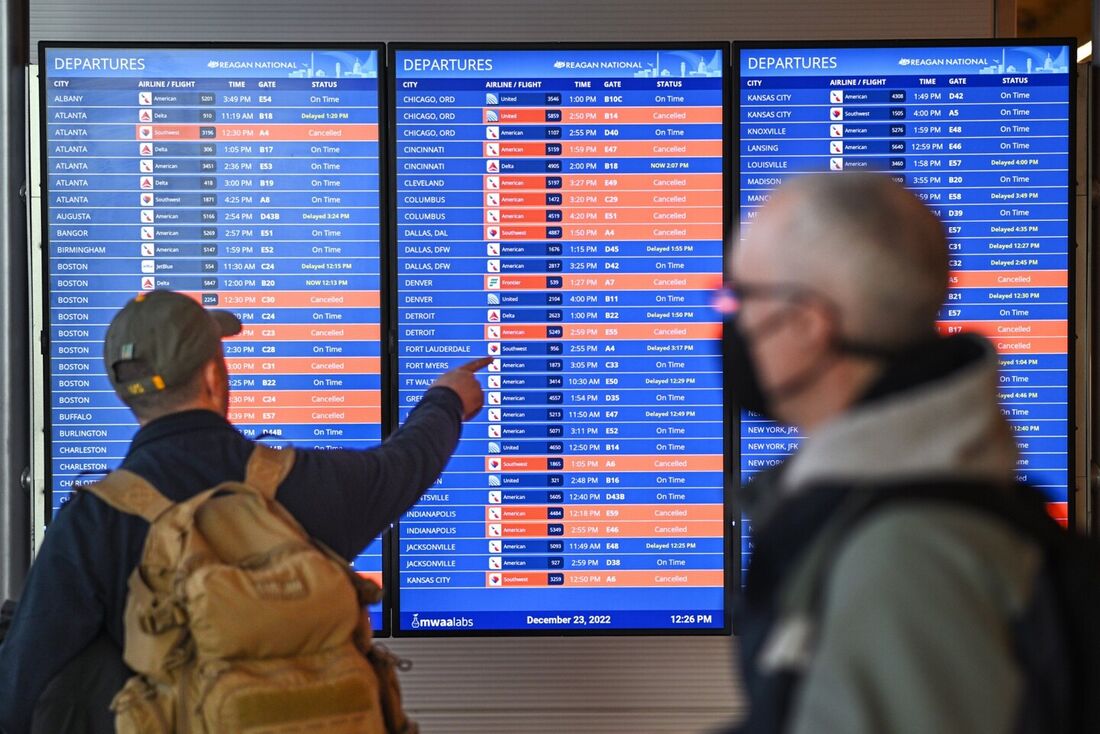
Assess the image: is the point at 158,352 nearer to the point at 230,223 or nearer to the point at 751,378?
the point at 230,223

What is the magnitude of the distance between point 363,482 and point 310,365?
0.88 metres

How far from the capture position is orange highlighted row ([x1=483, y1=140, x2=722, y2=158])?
3.48 metres

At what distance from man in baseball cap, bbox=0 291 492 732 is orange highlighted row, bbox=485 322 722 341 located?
34.6 inches

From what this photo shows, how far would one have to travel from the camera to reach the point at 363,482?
8.85ft

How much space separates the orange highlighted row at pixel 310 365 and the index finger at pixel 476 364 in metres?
0.28

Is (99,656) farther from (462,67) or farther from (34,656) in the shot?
(462,67)

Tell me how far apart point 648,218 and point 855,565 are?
2341 mm

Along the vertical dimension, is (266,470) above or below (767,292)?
below

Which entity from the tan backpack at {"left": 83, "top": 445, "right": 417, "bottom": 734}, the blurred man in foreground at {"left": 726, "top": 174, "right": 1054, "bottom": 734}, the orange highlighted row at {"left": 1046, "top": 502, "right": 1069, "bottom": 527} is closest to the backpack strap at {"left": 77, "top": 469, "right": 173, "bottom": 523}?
the tan backpack at {"left": 83, "top": 445, "right": 417, "bottom": 734}

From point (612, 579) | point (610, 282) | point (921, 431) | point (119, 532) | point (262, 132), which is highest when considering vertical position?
point (262, 132)

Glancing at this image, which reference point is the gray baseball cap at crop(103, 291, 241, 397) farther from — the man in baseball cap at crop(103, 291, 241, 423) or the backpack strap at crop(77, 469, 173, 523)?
the backpack strap at crop(77, 469, 173, 523)

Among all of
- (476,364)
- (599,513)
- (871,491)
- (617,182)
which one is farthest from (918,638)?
(617,182)

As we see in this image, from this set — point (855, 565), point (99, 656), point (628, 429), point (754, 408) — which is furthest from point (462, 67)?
point (855, 565)

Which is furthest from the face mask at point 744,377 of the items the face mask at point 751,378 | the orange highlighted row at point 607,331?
the orange highlighted row at point 607,331
